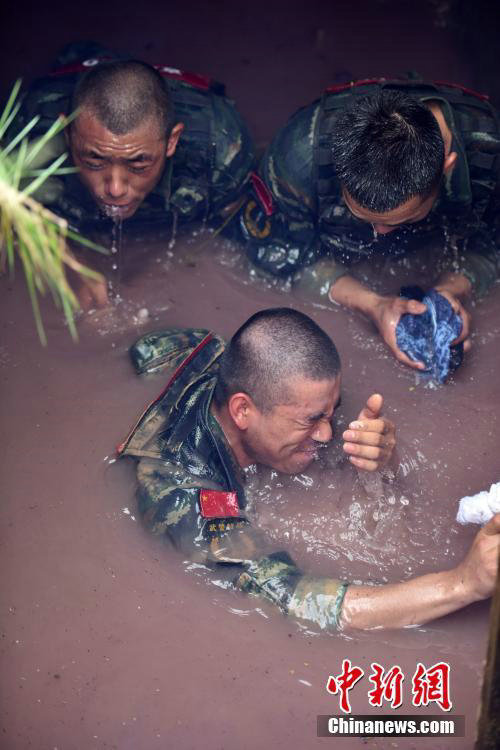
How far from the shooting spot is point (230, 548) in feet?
13.1

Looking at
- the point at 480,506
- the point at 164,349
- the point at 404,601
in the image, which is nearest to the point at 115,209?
the point at 164,349

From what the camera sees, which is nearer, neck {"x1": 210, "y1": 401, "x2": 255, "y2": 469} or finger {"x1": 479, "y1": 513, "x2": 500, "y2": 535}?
finger {"x1": 479, "y1": 513, "x2": 500, "y2": 535}

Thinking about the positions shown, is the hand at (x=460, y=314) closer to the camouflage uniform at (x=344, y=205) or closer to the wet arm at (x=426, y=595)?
the camouflage uniform at (x=344, y=205)

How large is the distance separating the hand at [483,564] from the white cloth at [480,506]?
501 mm

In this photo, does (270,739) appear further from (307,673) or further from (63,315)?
(63,315)

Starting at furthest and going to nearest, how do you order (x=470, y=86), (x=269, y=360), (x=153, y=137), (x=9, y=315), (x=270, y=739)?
(x=470, y=86), (x=9, y=315), (x=153, y=137), (x=269, y=360), (x=270, y=739)

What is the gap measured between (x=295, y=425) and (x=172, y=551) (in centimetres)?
80

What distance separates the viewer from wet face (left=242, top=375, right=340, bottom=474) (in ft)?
13.1

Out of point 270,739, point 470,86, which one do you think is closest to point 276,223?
point 470,86

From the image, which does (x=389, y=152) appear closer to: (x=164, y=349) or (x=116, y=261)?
(x=164, y=349)

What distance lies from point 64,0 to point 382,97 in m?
3.18

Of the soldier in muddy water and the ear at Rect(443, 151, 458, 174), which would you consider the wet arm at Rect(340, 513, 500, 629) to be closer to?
the soldier in muddy water

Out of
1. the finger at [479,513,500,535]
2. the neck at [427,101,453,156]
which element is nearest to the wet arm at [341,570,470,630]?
the finger at [479,513,500,535]

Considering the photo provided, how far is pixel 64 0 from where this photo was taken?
6598 mm
